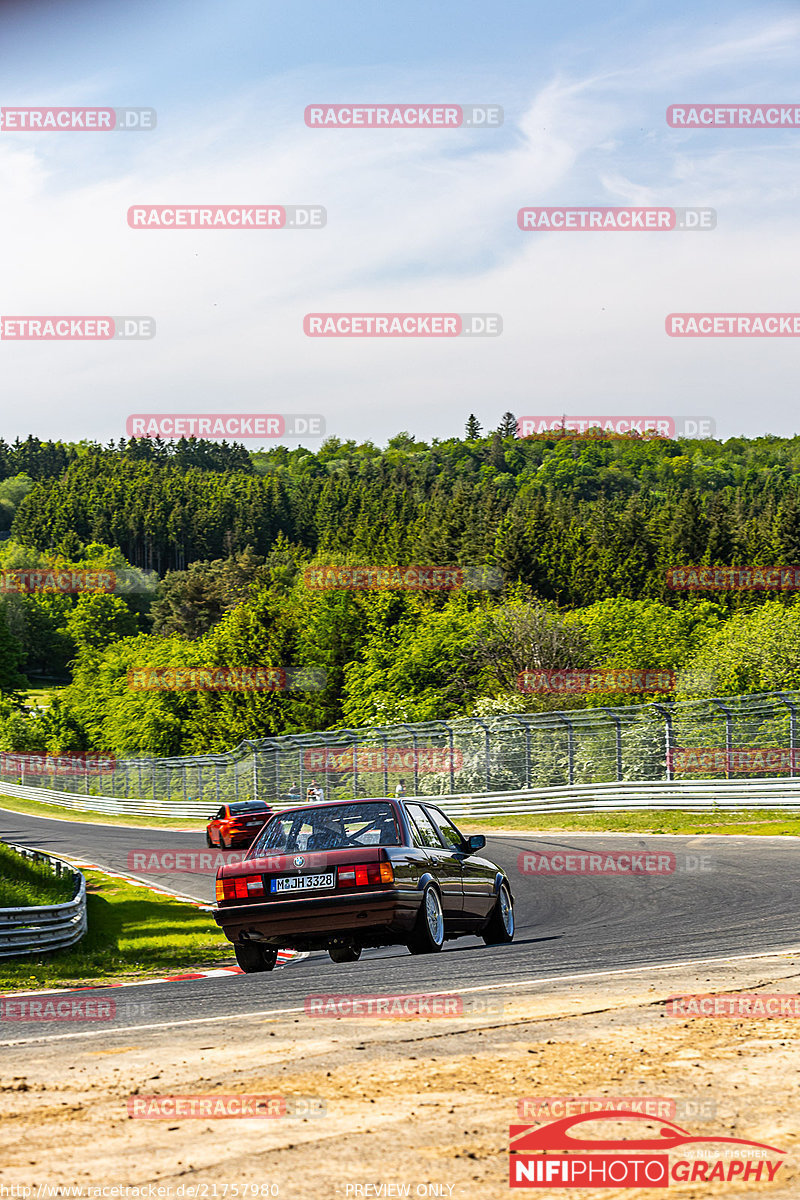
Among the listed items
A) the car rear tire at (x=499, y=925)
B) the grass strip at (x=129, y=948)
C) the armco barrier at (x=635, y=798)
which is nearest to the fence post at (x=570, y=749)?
the armco barrier at (x=635, y=798)

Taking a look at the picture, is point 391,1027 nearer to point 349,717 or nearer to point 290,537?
point 349,717

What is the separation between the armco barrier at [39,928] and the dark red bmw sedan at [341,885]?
12.9ft

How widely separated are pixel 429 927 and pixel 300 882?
1237 mm

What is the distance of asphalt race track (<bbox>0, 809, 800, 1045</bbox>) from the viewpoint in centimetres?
870

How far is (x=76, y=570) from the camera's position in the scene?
179 meters

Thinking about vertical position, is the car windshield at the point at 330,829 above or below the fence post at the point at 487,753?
above

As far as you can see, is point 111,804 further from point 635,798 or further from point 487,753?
point 635,798

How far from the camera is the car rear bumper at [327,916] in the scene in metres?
10.1

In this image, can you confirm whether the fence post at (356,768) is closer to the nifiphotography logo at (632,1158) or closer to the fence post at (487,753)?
the fence post at (487,753)

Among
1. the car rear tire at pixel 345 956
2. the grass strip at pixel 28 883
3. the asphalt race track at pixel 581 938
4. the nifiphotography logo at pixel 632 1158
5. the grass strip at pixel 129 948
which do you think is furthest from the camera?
the grass strip at pixel 28 883

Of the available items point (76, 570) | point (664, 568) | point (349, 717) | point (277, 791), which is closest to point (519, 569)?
point (664, 568)

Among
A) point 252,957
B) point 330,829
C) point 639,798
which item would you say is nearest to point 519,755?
point 639,798

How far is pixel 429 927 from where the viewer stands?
35.3 ft

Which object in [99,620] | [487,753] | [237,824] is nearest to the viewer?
[237,824]
